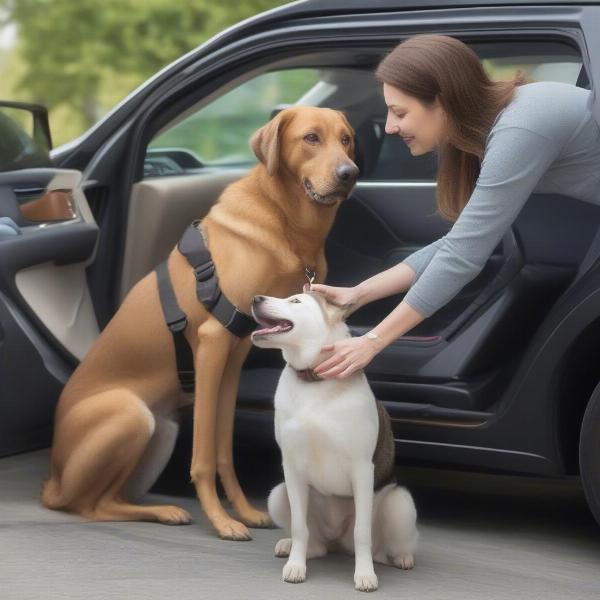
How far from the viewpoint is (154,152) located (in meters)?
5.33

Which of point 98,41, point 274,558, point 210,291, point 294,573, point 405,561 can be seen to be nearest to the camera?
point 294,573

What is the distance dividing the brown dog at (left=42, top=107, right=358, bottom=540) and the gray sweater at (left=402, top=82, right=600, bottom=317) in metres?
0.65

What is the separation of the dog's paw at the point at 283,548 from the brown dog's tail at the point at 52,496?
842mm

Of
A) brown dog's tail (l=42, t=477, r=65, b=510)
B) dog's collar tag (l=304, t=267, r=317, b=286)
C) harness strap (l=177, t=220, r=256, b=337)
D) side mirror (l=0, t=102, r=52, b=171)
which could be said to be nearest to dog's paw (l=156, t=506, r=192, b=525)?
brown dog's tail (l=42, t=477, r=65, b=510)

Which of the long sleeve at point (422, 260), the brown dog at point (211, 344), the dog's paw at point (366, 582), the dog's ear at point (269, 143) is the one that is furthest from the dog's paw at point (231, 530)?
the dog's ear at point (269, 143)

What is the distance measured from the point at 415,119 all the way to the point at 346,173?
493mm

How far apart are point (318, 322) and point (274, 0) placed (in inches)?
680

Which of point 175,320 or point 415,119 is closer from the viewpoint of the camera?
point 415,119

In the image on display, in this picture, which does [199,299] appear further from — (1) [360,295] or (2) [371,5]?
(2) [371,5]

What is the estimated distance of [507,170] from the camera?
11.9 ft

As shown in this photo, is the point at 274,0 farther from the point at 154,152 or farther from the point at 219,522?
the point at 219,522

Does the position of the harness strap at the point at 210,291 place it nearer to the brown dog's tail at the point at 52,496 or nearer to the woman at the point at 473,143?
the woman at the point at 473,143

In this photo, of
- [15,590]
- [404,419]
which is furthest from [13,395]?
[404,419]

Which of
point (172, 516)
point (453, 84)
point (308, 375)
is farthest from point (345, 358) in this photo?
point (172, 516)
